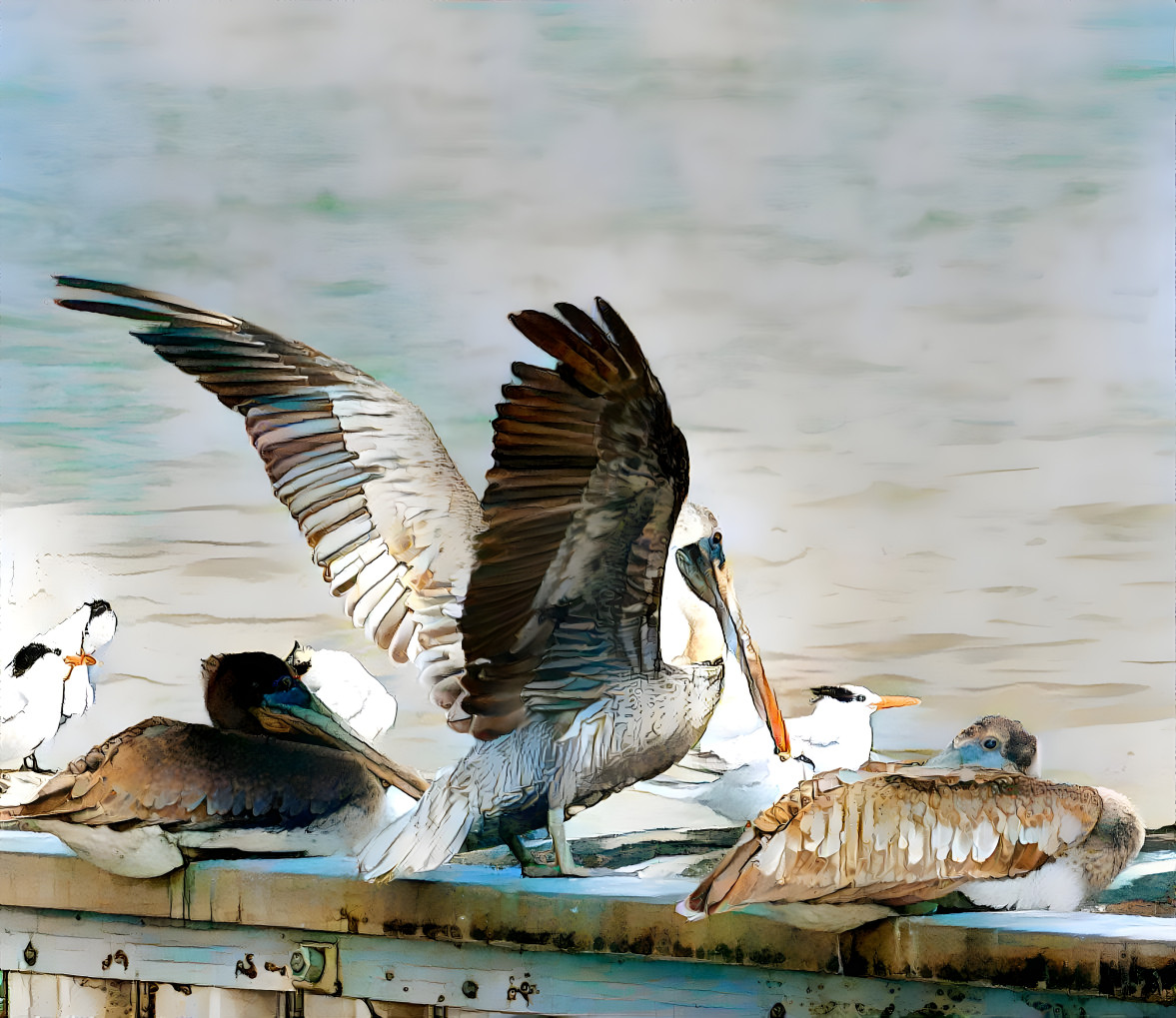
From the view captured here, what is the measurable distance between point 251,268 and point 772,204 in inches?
30.3

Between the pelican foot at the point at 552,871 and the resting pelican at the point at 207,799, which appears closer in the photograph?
the pelican foot at the point at 552,871

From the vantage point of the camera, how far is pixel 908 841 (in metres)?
1.43

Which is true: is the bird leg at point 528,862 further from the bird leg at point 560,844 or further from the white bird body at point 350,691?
the white bird body at point 350,691

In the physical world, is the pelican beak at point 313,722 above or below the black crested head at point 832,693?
below

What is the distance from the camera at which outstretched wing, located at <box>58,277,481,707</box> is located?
1727mm

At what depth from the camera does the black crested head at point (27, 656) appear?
6.26 ft

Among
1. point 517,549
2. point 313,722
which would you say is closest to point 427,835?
point 313,722

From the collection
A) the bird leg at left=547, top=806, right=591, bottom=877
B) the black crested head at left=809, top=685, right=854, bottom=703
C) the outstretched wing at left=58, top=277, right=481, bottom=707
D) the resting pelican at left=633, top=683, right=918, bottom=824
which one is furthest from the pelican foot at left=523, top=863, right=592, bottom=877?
the black crested head at left=809, top=685, right=854, bottom=703

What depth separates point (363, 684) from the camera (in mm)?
1831

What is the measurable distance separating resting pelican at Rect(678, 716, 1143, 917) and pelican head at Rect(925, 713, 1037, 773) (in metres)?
0.08

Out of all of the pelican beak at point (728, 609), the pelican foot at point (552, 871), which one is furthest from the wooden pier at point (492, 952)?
the pelican beak at point (728, 609)

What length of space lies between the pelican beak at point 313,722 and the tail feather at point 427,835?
15 centimetres


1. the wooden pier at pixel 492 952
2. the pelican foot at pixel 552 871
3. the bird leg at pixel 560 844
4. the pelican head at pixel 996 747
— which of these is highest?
the pelican head at pixel 996 747

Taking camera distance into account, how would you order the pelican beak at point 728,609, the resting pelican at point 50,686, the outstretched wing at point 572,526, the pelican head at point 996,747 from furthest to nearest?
the resting pelican at point 50,686, the pelican beak at point 728,609, the pelican head at point 996,747, the outstretched wing at point 572,526
